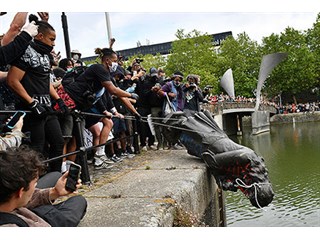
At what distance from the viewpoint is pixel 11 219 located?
1867 mm

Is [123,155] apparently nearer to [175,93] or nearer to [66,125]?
[175,93]

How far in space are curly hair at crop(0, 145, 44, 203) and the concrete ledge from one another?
32.1 inches

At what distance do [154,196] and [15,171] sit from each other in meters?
1.64

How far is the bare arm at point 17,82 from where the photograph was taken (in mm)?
3270

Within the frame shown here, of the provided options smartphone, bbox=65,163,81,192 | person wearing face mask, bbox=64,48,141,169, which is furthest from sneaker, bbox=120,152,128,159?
smartphone, bbox=65,163,81,192

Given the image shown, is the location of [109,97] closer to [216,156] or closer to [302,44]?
[216,156]

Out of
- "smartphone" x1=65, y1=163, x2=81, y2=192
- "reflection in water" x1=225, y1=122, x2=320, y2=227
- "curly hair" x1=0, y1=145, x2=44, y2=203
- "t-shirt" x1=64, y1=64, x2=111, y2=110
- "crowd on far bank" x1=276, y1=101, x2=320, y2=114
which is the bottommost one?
"reflection in water" x1=225, y1=122, x2=320, y2=227

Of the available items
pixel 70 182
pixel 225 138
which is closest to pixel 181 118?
pixel 225 138

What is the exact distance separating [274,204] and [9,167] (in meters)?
7.88

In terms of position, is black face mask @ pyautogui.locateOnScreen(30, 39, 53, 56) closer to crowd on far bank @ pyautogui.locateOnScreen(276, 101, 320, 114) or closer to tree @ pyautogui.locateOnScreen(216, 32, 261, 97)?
crowd on far bank @ pyautogui.locateOnScreen(276, 101, 320, 114)

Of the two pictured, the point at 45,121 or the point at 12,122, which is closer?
the point at 12,122

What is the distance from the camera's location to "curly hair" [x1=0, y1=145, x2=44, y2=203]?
182 centimetres

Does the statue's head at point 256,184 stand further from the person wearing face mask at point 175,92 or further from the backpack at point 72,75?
the person wearing face mask at point 175,92

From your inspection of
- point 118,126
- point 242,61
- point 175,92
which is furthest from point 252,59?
point 118,126
